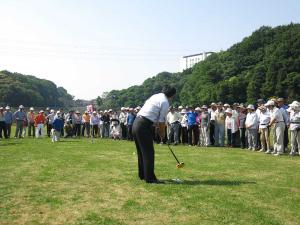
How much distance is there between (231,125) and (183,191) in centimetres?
1258

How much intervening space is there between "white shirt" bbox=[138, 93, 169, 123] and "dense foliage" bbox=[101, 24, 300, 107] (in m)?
65.8

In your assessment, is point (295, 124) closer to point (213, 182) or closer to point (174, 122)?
point (213, 182)

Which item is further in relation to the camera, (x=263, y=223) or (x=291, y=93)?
(x=291, y=93)

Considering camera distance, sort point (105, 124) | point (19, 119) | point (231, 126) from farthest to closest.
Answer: point (105, 124) < point (19, 119) < point (231, 126)

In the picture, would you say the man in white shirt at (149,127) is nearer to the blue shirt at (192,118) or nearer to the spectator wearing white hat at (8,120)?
the blue shirt at (192,118)

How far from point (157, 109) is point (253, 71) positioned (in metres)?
81.0

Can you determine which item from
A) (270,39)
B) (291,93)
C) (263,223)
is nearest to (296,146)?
(263,223)

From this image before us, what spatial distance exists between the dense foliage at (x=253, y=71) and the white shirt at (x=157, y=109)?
2591 inches

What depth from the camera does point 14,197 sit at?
8.57m

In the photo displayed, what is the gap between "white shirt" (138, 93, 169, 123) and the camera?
32.7 feet

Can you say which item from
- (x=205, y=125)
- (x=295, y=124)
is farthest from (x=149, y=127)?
(x=205, y=125)

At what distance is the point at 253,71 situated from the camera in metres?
87.7

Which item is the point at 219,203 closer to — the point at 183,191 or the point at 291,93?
the point at 183,191

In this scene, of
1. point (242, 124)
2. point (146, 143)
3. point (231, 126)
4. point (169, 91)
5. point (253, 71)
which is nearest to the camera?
point (146, 143)
